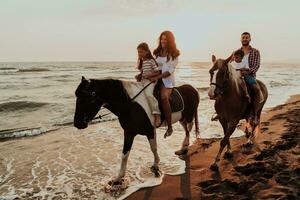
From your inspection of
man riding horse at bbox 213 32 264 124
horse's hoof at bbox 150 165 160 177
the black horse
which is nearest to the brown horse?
man riding horse at bbox 213 32 264 124

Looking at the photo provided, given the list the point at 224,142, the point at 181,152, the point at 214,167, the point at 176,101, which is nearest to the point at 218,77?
the point at 176,101

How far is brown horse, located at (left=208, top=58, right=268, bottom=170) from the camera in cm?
670

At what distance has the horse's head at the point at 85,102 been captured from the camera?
5.87 metres

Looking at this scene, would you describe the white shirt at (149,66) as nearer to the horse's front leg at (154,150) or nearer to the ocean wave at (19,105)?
the horse's front leg at (154,150)

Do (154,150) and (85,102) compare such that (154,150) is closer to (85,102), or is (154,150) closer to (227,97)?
(85,102)

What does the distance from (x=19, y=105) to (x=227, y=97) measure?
1467 cm

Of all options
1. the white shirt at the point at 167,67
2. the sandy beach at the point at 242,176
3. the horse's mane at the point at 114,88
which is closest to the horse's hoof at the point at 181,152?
the sandy beach at the point at 242,176

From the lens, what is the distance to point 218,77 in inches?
264

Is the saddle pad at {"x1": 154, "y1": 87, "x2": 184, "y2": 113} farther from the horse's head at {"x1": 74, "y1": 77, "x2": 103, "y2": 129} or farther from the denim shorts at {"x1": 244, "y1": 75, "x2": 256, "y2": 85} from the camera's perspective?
the horse's head at {"x1": 74, "y1": 77, "x2": 103, "y2": 129}

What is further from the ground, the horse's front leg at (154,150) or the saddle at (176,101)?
the saddle at (176,101)

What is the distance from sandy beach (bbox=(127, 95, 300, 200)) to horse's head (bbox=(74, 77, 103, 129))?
5.24 ft

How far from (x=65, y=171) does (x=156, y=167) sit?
2.08 metres

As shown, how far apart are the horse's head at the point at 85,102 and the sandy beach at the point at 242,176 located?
1.60m

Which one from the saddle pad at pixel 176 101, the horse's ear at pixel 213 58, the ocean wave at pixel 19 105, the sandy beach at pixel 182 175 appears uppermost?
the horse's ear at pixel 213 58
